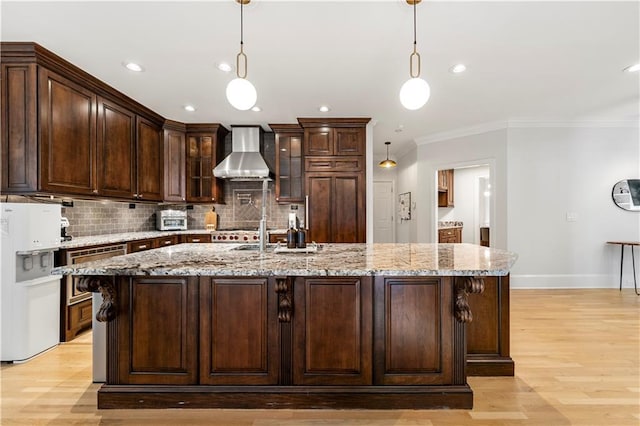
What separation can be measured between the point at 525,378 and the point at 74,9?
13.4 feet

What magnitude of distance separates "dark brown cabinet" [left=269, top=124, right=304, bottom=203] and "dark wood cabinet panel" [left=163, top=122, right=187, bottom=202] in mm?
1453

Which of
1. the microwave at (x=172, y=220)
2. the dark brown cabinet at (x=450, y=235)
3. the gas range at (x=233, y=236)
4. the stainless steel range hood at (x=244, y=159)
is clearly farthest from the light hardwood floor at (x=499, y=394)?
the dark brown cabinet at (x=450, y=235)

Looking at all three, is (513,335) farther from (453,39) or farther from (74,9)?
(74,9)

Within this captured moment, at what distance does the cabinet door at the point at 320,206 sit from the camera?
464 centimetres

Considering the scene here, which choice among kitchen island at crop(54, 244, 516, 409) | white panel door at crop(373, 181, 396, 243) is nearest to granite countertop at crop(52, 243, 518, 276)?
kitchen island at crop(54, 244, 516, 409)

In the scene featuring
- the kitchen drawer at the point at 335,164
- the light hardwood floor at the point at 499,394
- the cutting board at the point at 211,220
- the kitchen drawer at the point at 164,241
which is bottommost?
the light hardwood floor at the point at 499,394

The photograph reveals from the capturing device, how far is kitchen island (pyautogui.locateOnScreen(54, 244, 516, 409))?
1.91m

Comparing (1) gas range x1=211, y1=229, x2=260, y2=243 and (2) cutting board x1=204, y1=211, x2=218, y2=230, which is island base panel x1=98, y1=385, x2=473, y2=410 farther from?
(2) cutting board x1=204, y1=211, x2=218, y2=230

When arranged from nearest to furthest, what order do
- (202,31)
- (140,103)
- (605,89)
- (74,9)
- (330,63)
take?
(74,9) → (202,31) → (330,63) → (605,89) → (140,103)

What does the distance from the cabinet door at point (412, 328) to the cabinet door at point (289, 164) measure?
10.7 ft

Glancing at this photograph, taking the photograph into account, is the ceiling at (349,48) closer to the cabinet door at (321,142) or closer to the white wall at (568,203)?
the cabinet door at (321,142)

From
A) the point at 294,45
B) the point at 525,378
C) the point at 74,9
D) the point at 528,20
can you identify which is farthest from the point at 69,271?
the point at 528,20

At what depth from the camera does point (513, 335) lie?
3.08 meters

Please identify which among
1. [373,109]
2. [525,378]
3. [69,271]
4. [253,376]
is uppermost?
[373,109]
